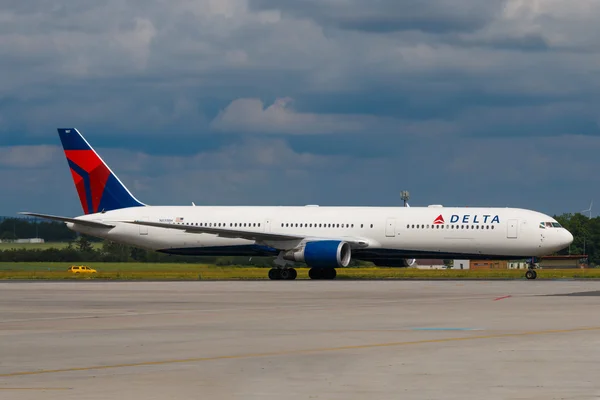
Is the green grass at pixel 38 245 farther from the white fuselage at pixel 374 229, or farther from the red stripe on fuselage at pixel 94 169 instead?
the white fuselage at pixel 374 229

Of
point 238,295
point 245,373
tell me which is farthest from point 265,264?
point 245,373

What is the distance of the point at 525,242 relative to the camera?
60188 mm

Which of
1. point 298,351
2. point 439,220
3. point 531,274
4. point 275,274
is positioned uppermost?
point 439,220

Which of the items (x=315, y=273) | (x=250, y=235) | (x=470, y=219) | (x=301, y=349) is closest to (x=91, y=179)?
(x=250, y=235)

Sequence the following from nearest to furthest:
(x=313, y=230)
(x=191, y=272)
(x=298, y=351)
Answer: (x=298, y=351), (x=313, y=230), (x=191, y=272)

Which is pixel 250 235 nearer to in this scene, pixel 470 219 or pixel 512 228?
pixel 470 219

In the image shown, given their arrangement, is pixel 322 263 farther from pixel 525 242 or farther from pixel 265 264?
pixel 265 264

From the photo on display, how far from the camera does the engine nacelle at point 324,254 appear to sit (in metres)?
60.2

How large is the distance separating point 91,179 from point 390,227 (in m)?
19.7

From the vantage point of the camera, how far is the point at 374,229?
6194cm

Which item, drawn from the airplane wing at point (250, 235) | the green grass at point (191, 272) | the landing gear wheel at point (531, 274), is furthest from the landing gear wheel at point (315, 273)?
the landing gear wheel at point (531, 274)

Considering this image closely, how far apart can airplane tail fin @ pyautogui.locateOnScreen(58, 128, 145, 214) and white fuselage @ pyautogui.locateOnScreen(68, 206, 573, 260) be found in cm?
154

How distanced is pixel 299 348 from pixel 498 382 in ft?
18.8

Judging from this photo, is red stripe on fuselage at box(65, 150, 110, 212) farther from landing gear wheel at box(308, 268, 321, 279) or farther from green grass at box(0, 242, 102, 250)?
green grass at box(0, 242, 102, 250)
